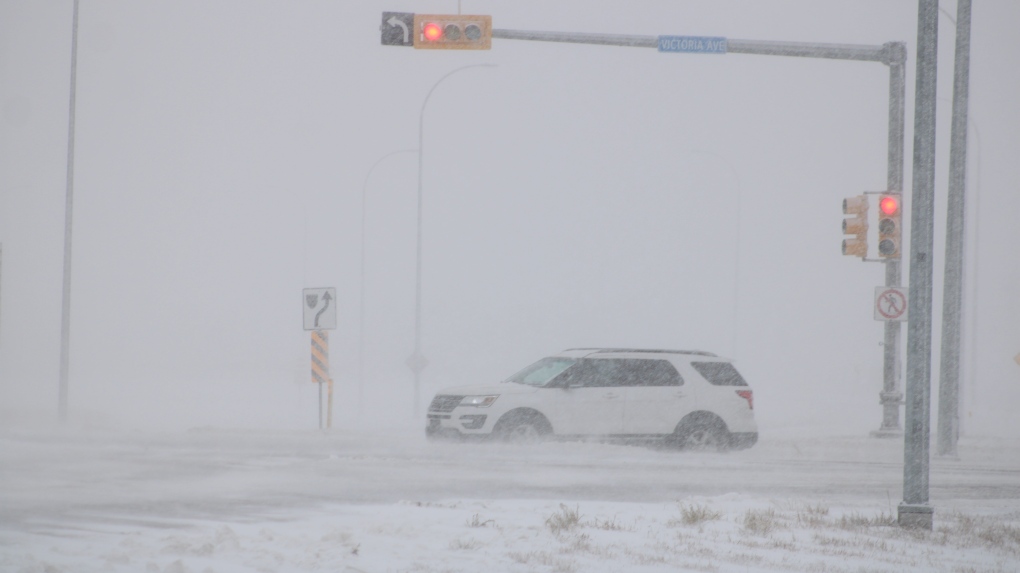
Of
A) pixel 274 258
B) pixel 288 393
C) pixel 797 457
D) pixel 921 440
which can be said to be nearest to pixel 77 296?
pixel 274 258

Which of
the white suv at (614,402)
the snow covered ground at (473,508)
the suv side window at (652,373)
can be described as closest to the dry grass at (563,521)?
the snow covered ground at (473,508)

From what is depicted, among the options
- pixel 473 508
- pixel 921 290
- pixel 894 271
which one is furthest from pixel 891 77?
pixel 473 508

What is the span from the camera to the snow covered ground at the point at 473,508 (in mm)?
7723

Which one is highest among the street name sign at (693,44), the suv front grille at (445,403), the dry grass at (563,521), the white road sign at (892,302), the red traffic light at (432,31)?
the street name sign at (693,44)

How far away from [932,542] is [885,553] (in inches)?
31.9

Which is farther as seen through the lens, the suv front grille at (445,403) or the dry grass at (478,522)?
the suv front grille at (445,403)

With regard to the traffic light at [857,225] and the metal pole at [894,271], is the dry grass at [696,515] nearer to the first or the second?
the traffic light at [857,225]

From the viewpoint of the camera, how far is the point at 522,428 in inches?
668

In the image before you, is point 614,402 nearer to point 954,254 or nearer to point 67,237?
point 954,254

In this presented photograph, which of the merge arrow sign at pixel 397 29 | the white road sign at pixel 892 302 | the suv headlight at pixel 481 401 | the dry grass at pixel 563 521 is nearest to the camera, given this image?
the dry grass at pixel 563 521

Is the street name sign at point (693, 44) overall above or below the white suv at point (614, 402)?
above

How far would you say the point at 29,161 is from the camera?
111188 millimetres

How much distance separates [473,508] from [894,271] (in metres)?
12.0

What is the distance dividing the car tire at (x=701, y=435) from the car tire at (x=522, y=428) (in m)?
2.08
